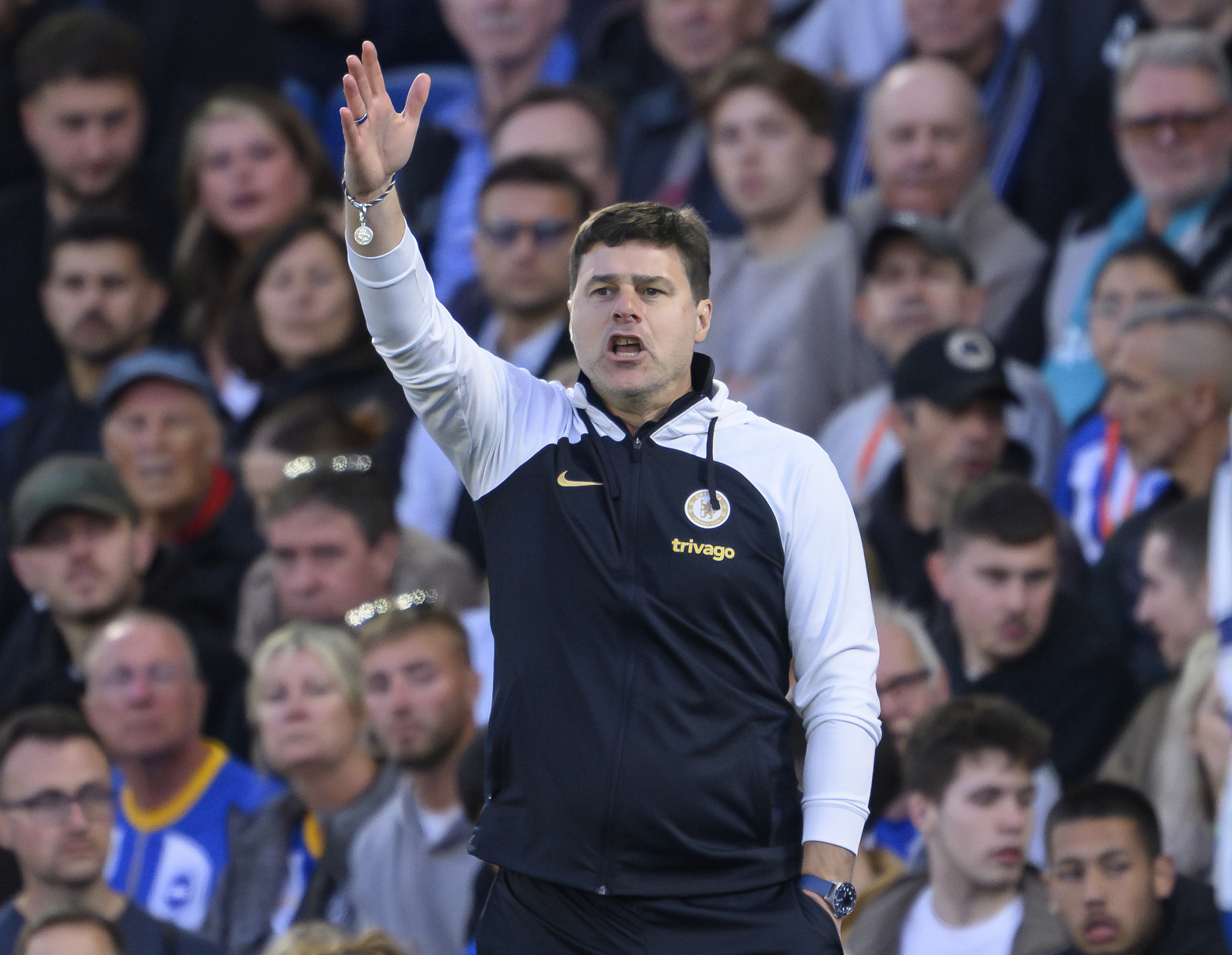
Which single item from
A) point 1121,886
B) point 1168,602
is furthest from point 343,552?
point 1121,886

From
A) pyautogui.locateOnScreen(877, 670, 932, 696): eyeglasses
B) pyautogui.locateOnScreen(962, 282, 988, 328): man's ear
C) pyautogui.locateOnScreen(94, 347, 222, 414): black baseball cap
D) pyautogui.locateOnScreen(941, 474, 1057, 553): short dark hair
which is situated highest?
pyautogui.locateOnScreen(962, 282, 988, 328): man's ear

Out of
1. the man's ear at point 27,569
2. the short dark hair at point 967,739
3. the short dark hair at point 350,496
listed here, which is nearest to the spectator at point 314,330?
the short dark hair at point 350,496

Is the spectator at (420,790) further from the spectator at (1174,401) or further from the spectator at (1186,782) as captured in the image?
the spectator at (1174,401)

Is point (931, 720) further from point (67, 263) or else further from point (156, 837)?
point (67, 263)

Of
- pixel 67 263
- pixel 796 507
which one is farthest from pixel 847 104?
pixel 796 507

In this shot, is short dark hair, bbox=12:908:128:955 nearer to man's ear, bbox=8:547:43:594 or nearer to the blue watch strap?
man's ear, bbox=8:547:43:594

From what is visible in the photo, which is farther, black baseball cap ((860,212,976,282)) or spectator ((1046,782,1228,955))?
black baseball cap ((860,212,976,282))

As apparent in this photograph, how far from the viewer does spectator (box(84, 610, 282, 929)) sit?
20.7 ft

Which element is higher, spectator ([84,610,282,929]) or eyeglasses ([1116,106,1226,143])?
eyeglasses ([1116,106,1226,143])

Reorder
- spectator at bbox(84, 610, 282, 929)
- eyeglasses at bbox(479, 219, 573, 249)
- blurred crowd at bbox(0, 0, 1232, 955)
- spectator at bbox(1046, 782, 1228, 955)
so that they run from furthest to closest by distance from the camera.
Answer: eyeglasses at bbox(479, 219, 573, 249) < spectator at bbox(84, 610, 282, 929) < blurred crowd at bbox(0, 0, 1232, 955) < spectator at bbox(1046, 782, 1228, 955)

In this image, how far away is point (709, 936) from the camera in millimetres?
3254

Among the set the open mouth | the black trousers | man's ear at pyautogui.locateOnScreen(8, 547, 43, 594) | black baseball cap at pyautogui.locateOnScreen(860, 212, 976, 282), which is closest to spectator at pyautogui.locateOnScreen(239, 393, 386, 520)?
man's ear at pyautogui.locateOnScreen(8, 547, 43, 594)

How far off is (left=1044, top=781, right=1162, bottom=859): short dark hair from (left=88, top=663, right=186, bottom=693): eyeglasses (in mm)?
2815

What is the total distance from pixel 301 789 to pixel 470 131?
4.11 m
